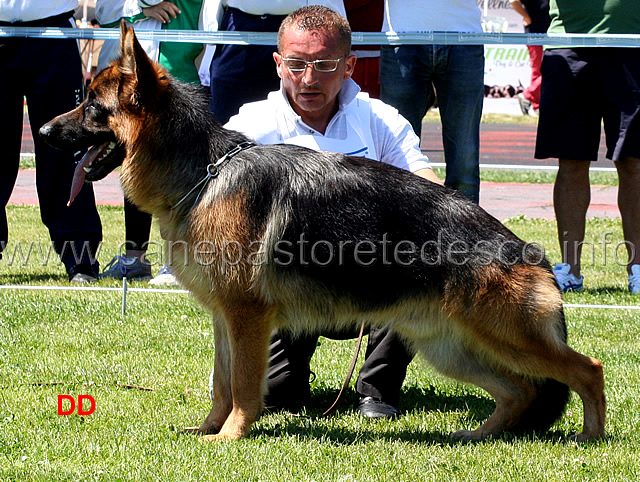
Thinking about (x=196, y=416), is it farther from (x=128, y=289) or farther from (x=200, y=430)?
(x=128, y=289)

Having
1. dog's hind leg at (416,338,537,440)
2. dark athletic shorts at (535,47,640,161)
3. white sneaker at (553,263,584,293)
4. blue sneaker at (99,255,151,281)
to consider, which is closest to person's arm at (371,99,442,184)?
dog's hind leg at (416,338,537,440)

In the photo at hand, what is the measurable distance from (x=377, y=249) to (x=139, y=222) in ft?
12.4

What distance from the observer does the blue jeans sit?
6.25 m

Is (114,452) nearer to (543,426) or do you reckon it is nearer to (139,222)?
(543,426)

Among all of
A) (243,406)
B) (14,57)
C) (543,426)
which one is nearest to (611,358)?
(543,426)

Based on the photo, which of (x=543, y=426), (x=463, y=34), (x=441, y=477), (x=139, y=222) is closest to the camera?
(x=441, y=477)

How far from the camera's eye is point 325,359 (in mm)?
5051

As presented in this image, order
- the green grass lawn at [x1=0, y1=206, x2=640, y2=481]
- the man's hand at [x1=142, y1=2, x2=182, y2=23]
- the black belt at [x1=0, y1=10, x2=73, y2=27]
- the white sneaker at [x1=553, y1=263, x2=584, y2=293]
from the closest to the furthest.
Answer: the green grass lawn at [x1=0, y1=206, x2=640, y2=481] → the black belt at [x1=0, y1=10, x2=73, y2=27] → the white sneaker at [x1=553, y1=263, x2=584, y2=293] → the man's hand at [x1=142, y1=2, x2=182, y2=23]

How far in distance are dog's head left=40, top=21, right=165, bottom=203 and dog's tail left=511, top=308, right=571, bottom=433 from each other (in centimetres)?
217

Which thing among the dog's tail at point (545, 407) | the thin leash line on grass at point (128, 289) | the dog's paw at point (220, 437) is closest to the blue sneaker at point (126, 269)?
the thin leash line on grass at point (128, 289)

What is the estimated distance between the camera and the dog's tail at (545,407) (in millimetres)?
3830

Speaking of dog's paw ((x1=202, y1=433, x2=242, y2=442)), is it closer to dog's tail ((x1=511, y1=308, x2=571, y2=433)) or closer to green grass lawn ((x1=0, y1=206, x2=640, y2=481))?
green grass lawn ((x1=0, y1=206, x2=640, y2=481))

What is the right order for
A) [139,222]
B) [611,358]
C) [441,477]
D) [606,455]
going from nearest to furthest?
1. [441,477]
2. [606,455]
3. [611,358]
4. [139,222]

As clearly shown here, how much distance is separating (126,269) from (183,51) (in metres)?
1.84
